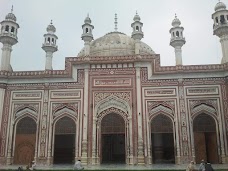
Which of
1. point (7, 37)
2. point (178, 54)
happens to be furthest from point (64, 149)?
point (178, 54)

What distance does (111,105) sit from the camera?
15.7m

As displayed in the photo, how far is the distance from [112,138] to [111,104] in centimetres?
431

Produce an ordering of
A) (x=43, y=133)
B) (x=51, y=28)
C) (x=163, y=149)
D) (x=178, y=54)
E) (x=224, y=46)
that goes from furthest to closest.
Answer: (x=51, y=28), (x=163, y=149), (x=178, y=54), (x=224, y=46), (x=43, y=133)

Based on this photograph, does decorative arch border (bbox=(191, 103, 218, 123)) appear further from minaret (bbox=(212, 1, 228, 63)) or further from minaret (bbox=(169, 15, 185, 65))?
minaret (bbox=(212, 1, 228, 63))

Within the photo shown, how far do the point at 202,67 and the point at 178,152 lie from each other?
187 inches

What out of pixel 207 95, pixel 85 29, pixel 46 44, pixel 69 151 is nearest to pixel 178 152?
pixel 207 95

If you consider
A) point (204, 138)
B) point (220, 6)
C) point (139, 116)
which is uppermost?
point (220, 6)

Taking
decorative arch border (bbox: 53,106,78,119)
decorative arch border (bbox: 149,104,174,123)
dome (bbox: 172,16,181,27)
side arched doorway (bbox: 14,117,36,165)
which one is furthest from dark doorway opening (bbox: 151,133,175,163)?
side arched doorway (bbox: 14,117,36,165)

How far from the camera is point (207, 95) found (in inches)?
606

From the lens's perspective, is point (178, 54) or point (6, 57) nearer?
point (178, 54)

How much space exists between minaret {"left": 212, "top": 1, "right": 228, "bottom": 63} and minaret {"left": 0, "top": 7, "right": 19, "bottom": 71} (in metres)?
11.9

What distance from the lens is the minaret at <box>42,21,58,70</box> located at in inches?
693

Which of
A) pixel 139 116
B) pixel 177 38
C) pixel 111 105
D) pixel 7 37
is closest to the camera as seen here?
pixel 139 116

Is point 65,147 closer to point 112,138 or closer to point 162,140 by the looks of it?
point 112,138
